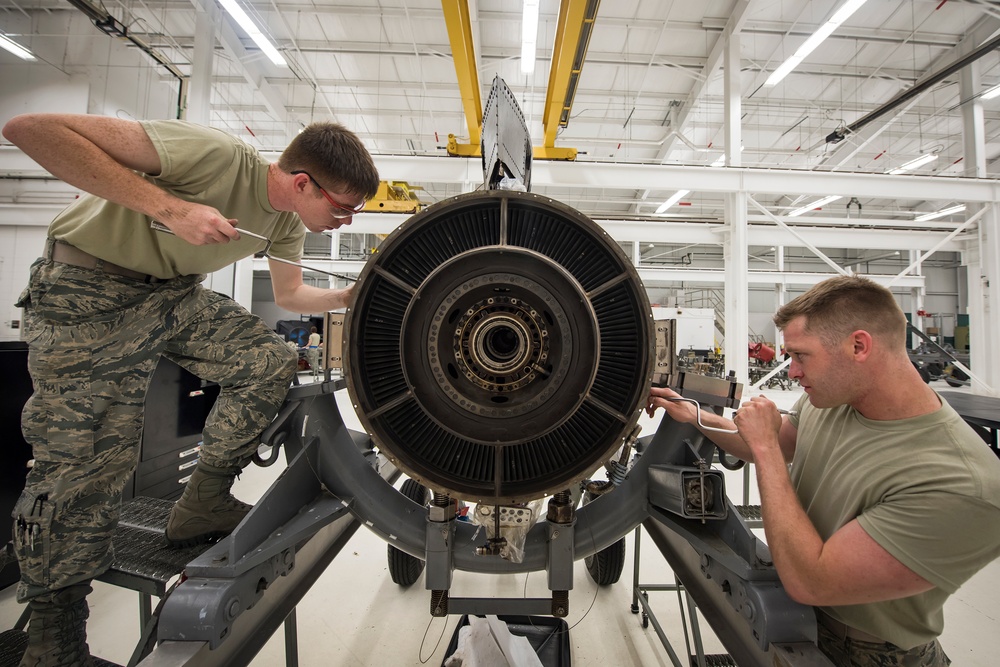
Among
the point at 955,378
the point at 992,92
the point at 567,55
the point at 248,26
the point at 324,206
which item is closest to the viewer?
the point at 324,206

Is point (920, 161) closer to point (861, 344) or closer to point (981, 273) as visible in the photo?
point (981, 273)

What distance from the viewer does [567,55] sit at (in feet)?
10.4

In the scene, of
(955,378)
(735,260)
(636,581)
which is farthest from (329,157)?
(955,378)

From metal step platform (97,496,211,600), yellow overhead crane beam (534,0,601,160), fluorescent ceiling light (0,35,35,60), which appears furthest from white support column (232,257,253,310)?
metal step platform (97,496,211,600)

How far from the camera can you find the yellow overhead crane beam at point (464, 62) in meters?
2.99

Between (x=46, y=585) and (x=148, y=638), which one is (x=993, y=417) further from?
(x=46, y=585)

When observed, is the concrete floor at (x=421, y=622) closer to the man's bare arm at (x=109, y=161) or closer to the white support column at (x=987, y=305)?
the man's bare arm at (x=109, y=161)

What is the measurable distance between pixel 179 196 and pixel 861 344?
149cm

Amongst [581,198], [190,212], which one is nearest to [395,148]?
[581,198]

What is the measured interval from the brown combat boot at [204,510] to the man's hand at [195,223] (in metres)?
0.55

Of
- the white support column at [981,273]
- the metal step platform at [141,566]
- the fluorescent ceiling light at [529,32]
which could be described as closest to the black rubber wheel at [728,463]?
the metal step platform at [141,566]

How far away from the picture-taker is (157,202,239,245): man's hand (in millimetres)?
805

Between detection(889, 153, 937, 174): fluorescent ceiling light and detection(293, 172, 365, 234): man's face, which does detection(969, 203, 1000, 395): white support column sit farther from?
detection(293, 172, 365, 234): man's face

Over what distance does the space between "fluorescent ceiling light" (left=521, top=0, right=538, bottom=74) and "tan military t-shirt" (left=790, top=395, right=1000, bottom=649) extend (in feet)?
13.1
